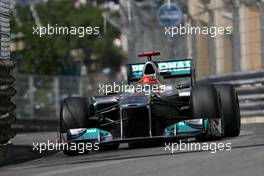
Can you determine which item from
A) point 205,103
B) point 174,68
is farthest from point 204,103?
point 174,68

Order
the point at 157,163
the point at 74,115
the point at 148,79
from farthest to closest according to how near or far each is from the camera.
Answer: the point at 148,79
the point at 74,115
the point at 157,163

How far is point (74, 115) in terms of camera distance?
12.0m

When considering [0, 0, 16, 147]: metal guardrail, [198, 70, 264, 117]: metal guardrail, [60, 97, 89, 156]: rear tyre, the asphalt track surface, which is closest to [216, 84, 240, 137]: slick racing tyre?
the asphalt track surface

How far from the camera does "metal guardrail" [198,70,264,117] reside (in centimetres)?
2016

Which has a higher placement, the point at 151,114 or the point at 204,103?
the point at 204,103

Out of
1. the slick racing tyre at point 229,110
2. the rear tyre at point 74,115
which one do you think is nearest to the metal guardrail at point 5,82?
the rear tyre at point 74,115

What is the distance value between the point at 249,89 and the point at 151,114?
9330 millimetres

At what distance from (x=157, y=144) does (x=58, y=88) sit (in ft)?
76.3

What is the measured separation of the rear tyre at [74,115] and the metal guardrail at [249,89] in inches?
345

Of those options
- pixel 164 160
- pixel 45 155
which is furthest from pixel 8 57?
pixel 164 160

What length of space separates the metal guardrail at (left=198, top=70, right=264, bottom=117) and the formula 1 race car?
7.53m

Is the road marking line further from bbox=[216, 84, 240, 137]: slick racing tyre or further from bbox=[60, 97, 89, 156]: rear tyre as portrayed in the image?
bbox=[60, 97, 89, 156]: rear tyre

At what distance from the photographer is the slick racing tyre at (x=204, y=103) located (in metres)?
11.5

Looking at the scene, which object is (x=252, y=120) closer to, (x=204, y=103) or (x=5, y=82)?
(x=5, y=82)
